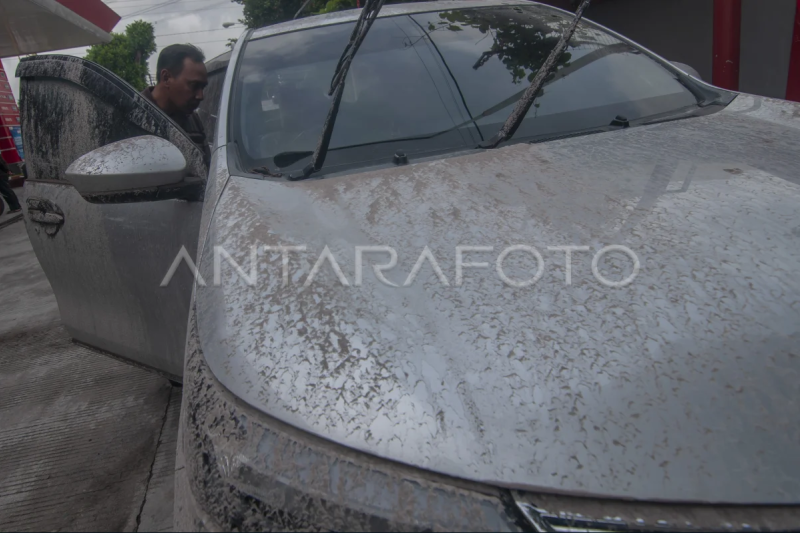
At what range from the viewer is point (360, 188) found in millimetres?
1452

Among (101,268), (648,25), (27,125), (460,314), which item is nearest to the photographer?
(460,314)

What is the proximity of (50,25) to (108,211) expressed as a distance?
10.8 metres

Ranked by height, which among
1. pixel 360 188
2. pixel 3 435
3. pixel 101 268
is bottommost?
pixel 3 435

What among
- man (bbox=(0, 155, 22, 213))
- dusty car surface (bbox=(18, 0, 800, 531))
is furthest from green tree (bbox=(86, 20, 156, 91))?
dusty car surface (bbox=(18, 0, 800, 531))

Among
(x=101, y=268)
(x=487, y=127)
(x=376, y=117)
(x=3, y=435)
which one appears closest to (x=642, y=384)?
(x=487, y=127)

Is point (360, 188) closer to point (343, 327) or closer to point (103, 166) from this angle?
point (343, 327)

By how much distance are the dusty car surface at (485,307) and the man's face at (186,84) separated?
1155mm

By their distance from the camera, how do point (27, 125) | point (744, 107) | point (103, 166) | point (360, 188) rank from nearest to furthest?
1. point (360, 188)
2. point (103, 166)
3. point (744, 107)
4. point (27, 125)

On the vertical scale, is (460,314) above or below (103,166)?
below

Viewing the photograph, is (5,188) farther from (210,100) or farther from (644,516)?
(644,516)

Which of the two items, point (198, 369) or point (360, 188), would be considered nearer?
point (198, 369)

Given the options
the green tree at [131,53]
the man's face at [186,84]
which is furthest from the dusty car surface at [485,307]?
the green tree at [131,53]

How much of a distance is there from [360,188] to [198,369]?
598 mm

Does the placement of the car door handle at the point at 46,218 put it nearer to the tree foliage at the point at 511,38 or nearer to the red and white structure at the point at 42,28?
the tree foliage at the point at 511,38
